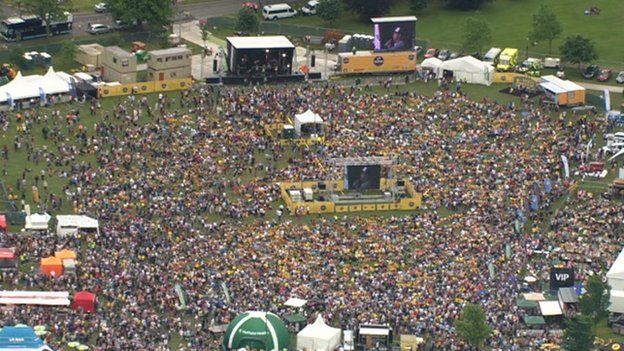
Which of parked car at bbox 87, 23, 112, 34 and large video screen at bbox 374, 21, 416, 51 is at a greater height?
large video screen at bbox 374, 21, 416, 51

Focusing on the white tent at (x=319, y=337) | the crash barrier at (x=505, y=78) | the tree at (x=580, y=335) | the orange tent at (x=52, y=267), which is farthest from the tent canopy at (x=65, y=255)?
the crash barrier at (x=505, y=78)

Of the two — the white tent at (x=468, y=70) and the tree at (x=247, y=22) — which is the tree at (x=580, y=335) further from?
the tree at (x=247, y=22)

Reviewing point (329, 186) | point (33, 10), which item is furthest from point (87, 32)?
point (329, 186)

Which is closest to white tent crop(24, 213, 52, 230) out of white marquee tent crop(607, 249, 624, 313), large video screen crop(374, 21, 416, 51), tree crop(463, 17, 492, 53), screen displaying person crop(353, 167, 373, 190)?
screen displaying person crop(353, 167, 373, 190)

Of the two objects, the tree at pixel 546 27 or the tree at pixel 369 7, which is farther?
the tree at pixel 369 7

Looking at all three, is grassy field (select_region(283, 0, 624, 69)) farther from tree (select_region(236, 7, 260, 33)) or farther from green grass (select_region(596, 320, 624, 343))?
green grass (select_region(596, 320, 624, 343))

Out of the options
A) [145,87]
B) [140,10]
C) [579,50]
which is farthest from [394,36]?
[140,10]

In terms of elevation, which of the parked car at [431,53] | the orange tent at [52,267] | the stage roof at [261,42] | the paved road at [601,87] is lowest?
the orange tent at [52,267]
